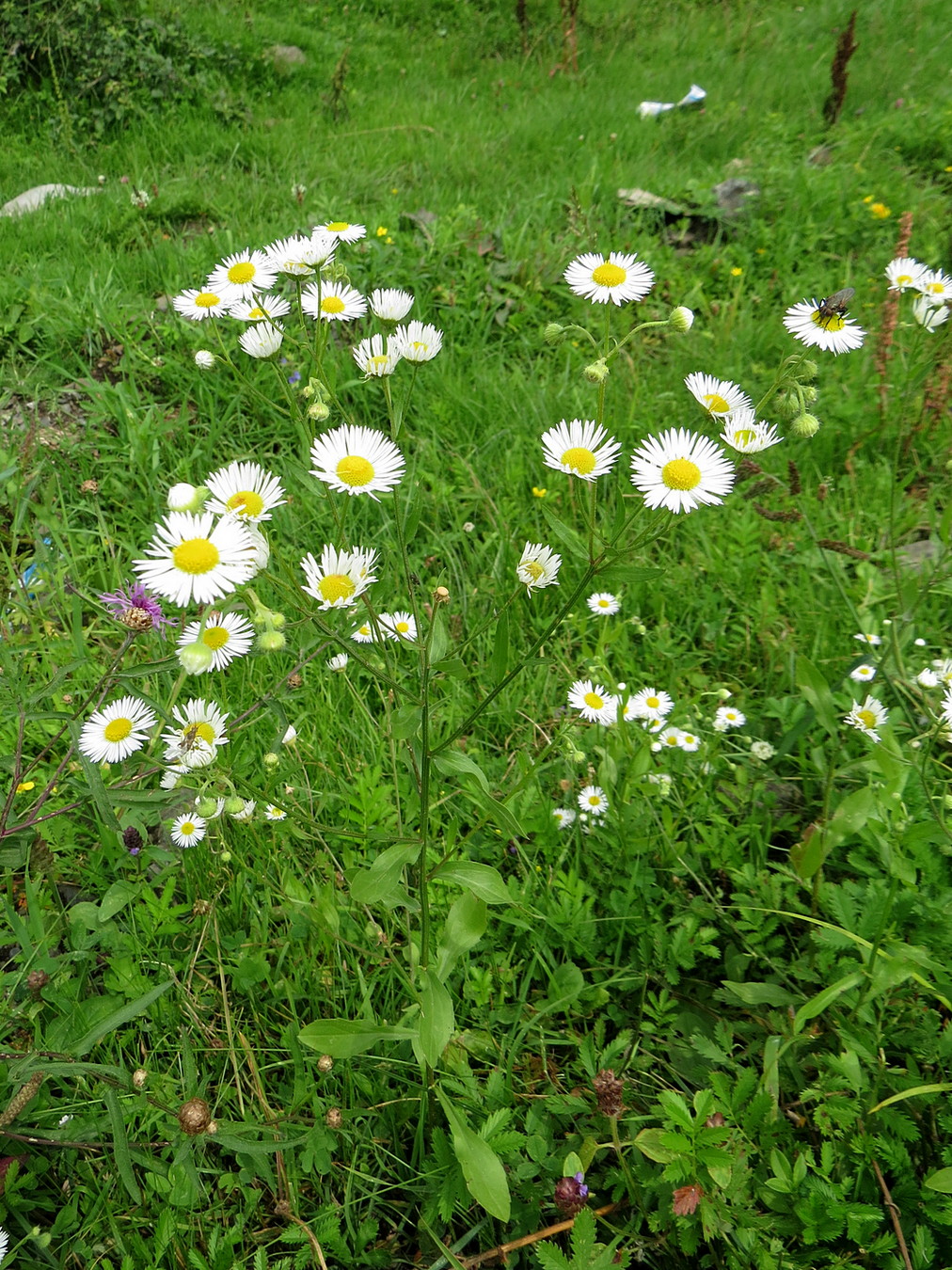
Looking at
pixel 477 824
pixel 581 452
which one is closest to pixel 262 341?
pixel 581 452

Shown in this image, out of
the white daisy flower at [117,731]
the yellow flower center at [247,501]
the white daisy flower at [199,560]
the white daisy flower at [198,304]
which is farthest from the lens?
the white daisy flower at [198,304]

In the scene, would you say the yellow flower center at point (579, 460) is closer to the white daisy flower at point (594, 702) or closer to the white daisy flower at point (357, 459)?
the white daisy flower at point (357, 459)

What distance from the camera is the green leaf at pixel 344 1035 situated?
1.18 meters

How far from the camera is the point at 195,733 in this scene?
119 centimetres

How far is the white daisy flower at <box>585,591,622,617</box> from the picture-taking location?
190cm

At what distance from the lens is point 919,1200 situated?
3.76 ft

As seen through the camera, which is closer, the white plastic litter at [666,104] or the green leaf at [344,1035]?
the green leaf at [344,1035]

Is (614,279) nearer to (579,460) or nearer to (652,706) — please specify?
(579,460)

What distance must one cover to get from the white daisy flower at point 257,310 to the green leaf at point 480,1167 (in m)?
1.24

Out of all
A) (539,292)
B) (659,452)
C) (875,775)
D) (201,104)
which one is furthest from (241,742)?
(201,104)

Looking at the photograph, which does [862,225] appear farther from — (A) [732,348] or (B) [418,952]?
(B) [418,952]

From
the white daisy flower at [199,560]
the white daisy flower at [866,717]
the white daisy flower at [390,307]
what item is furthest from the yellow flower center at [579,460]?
the white daisy flower at [866,717]

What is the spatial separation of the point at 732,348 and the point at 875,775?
6.08ft

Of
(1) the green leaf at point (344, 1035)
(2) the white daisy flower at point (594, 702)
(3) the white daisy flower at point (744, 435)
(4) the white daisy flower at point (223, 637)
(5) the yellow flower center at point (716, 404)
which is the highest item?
(5) the yellow flower center at point (716, 404)
